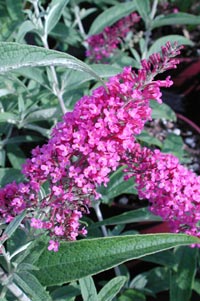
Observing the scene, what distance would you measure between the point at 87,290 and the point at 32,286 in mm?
248

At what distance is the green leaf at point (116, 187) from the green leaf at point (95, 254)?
19.3 inches

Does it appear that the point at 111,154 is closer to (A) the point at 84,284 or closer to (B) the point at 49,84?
(A) the point at 84,284

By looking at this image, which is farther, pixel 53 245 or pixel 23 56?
pixel 53 245

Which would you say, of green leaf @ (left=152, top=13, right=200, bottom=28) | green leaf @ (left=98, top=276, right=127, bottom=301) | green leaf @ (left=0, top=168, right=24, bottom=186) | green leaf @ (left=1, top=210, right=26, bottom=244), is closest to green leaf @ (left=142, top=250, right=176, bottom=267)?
green leaf @ (left=98, top=276, right=127, bottom=301)

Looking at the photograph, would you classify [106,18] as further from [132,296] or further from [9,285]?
[9,285]

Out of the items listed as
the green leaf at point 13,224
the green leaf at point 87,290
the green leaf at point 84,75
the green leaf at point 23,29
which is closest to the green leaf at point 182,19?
the green leaf at point 84,75

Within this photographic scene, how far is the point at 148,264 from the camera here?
204 cm

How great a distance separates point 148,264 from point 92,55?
2.76 feet

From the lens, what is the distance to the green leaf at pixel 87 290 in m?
1.28

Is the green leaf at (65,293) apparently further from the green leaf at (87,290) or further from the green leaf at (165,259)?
the green leaf at (165,259)

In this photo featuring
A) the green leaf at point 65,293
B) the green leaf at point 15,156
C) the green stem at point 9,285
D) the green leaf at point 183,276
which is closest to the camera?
the green stem at point 9,285

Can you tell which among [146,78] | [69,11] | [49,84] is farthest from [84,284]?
[69,11]

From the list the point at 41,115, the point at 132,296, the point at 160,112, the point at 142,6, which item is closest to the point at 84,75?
the point at 41,115

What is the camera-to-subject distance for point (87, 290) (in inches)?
50.8
